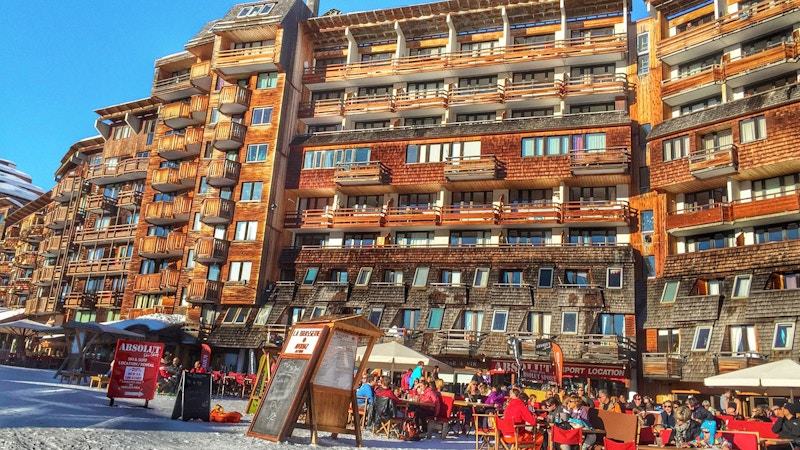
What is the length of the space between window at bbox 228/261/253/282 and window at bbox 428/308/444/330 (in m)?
12.2

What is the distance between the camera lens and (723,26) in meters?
34.4

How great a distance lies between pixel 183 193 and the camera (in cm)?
4906

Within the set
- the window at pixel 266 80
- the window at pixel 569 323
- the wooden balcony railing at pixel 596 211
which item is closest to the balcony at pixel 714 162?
the wooden balcony railing at pixel 596 211

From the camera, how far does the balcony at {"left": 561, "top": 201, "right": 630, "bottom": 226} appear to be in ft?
114

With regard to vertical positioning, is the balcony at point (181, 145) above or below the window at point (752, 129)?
above

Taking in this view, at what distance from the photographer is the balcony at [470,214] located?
1469 inches

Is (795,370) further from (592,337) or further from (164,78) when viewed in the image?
(164,78)

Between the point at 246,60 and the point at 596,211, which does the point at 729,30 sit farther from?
the point at 246,60

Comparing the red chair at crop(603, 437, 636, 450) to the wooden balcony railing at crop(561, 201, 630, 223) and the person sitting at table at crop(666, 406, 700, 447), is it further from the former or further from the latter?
the wooden balcony railing at crop(561, 201, 630, 223)

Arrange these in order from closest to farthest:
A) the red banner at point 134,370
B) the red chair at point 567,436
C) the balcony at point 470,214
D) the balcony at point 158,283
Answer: the red chair at point 567,436 → the red banner at point 134,370 → the balcony at point 470,214 → the balcony at point 158,283

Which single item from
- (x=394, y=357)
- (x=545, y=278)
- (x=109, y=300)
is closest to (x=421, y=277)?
(x=545, y=278)

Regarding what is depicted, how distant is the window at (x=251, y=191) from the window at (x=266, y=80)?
23.0ft

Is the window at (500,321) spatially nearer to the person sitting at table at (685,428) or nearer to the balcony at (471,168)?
the balcony at (471,168)

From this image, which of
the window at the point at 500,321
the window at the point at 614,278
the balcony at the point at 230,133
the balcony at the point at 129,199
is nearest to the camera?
the window at the point at 614,278
